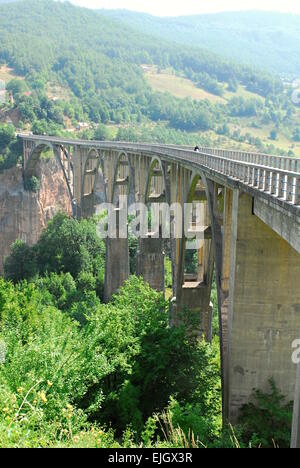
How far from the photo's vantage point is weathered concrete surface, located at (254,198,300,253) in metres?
12.4

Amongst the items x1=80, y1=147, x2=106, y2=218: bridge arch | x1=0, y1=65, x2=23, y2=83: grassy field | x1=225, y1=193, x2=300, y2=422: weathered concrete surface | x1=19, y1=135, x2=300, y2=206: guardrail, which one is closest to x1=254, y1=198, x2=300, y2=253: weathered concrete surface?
x1=19, y1=135, x2=300, y2=206: guardrail

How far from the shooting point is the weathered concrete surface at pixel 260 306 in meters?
17.2

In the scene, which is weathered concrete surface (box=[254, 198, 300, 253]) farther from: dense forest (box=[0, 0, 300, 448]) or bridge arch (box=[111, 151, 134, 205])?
bridge arch (box=[111, 151, 134, 205])

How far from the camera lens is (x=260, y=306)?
57.5ft

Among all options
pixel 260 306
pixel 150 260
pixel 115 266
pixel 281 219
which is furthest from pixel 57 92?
pixel 281 219

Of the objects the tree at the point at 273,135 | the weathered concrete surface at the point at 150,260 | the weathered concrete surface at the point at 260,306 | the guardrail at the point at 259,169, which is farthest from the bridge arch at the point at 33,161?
the tree at the point at 273,135

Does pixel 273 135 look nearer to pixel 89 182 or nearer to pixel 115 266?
pixel 89 182

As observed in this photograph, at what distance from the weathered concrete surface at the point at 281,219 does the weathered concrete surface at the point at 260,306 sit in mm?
998

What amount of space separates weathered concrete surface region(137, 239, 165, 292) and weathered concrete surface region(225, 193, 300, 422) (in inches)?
896

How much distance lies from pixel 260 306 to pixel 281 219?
455 cm

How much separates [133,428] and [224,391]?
3198 mm

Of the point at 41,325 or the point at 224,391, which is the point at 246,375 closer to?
the point at 224,391

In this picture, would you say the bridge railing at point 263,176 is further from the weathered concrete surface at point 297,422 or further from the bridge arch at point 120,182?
the bridge arch at point 120,182
